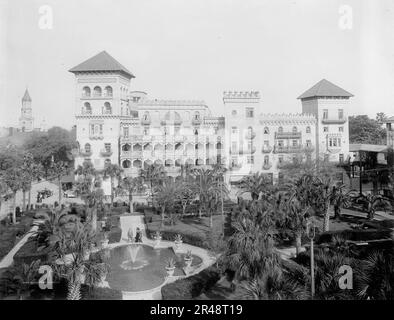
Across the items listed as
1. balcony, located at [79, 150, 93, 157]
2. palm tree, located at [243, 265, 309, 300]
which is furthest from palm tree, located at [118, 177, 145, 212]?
palm tree, located at [243, 265, 309, 300]

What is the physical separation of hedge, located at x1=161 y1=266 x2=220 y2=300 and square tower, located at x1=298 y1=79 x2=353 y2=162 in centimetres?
1397

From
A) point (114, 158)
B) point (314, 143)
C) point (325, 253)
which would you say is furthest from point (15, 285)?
point (314, 143)

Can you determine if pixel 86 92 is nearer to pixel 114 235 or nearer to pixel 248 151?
pixel 248 151

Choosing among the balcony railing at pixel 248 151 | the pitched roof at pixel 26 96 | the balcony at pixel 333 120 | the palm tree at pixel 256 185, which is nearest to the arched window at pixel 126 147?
the balcony railing at pixel 248 151

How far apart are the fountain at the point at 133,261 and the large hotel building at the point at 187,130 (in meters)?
9.81

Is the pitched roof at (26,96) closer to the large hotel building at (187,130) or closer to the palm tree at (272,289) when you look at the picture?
the large hotel building at (187,130)

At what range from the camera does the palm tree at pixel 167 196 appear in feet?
67.5

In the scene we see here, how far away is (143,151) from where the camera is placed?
26.1m

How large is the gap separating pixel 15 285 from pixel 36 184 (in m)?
23.2

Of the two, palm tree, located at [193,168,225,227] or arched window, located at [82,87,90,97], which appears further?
arched window, located at [82,87,90,97]

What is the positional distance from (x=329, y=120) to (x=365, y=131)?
153 inches

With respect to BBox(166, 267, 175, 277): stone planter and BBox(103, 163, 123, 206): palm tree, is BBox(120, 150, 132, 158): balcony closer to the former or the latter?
BBox(103, 163, 123, 206): palm tree

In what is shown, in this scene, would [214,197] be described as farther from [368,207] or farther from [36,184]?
[36,184]

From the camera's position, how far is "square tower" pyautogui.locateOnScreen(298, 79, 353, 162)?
23684mm
